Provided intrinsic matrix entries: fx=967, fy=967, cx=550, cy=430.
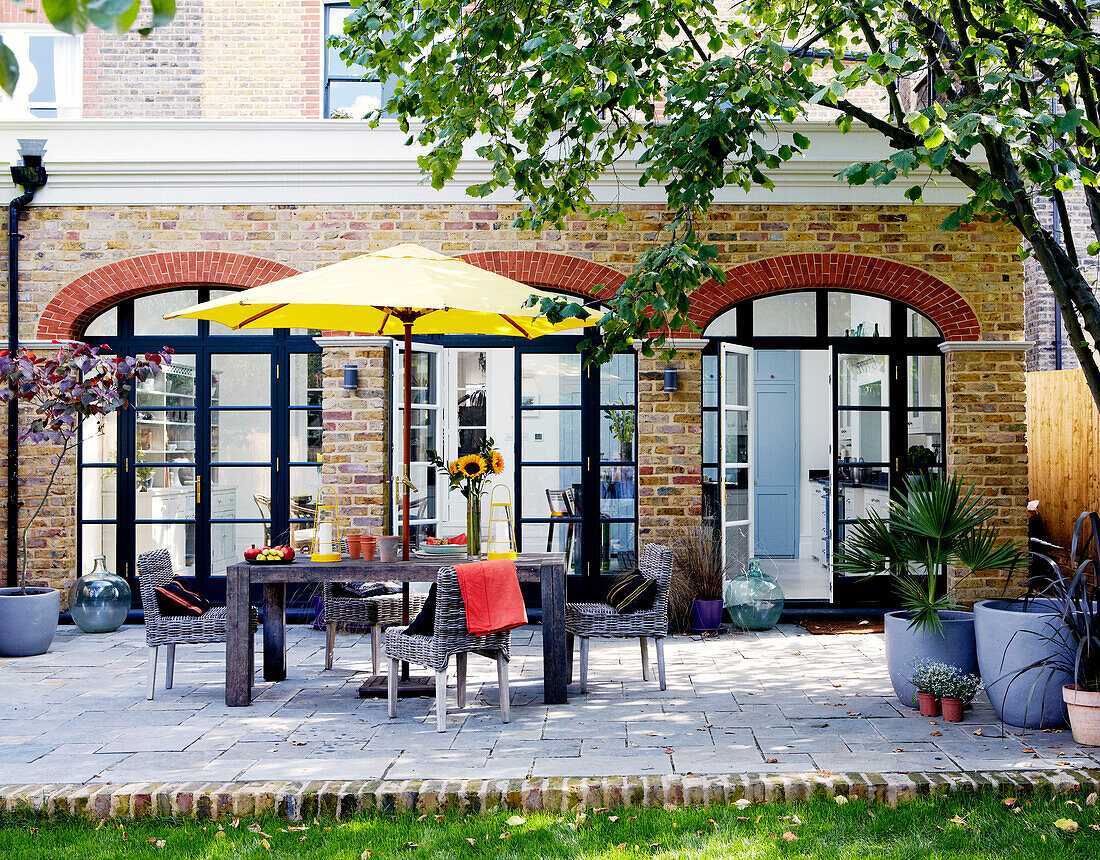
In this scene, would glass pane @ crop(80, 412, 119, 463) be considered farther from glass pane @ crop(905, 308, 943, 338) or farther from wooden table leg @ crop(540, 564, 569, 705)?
glass pane @ crop(905, 308, 943, 338)

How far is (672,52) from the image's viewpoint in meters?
5.25

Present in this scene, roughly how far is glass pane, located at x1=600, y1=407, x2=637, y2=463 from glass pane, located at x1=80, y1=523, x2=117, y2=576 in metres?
4.23

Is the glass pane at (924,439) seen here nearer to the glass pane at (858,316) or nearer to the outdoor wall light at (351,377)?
the glass pane at (858,316)

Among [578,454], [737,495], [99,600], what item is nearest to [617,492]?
[578,454]

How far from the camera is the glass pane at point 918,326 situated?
8242 mm

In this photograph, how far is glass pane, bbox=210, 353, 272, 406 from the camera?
27.1ft

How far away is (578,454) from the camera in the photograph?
8.17m

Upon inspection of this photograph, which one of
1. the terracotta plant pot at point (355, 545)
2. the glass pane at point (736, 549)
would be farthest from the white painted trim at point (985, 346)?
the terracotta plant pot at point (355, 545)

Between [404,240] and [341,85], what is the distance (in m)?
1.98

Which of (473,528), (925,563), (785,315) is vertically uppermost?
(785,315)

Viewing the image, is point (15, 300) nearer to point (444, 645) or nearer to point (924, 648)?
point (444, 645)

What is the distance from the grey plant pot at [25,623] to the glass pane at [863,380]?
6.36m

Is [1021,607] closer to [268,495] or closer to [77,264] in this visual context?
[268,495]

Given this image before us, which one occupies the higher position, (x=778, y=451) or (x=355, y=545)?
(x=778, y=451)
